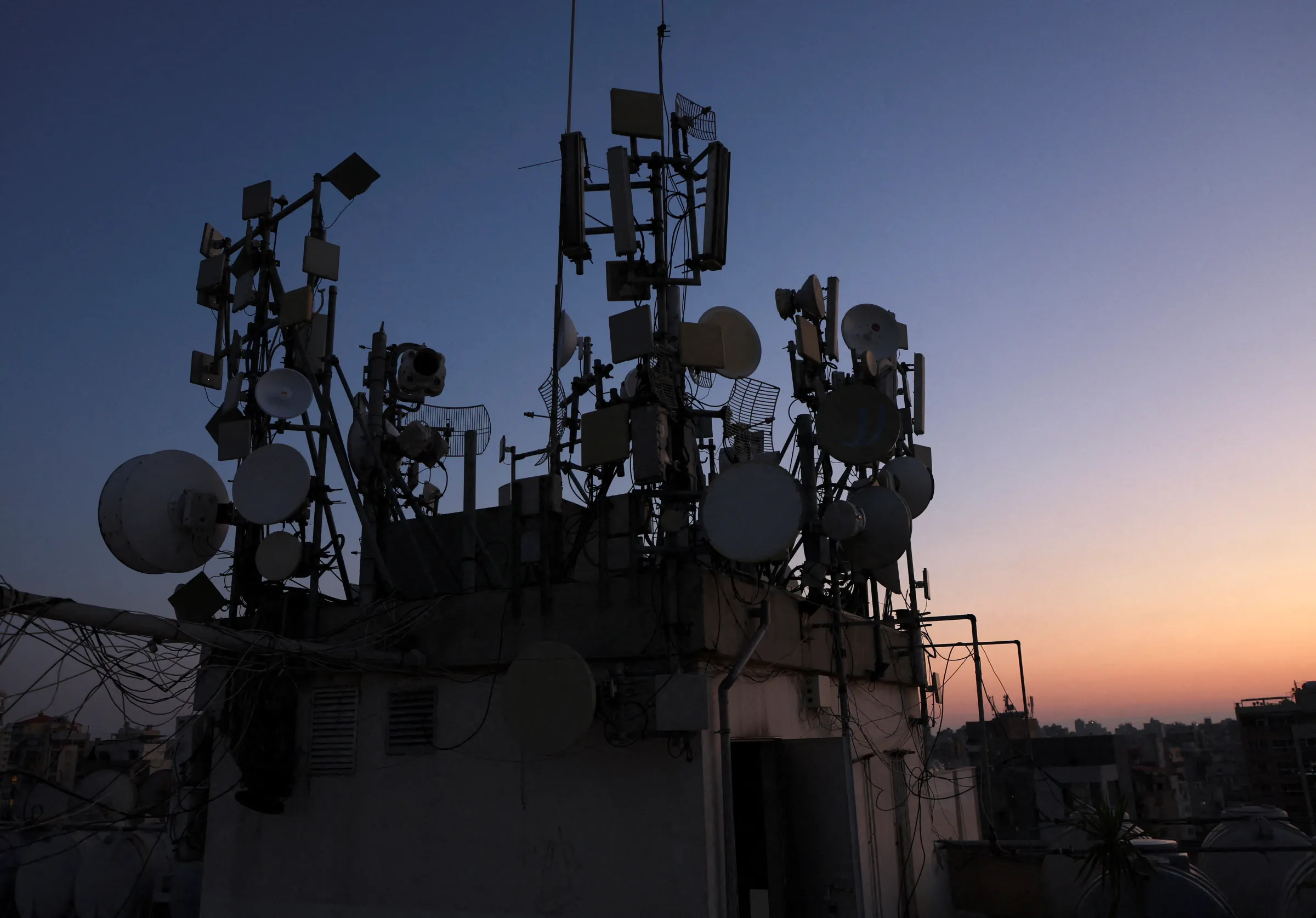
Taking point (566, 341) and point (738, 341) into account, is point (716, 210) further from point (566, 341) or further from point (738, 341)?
point (566, 341)

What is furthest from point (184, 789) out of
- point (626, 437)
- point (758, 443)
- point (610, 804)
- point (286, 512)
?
point (758, 443)

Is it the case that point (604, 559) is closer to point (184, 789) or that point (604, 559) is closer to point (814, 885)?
point (814, 885)

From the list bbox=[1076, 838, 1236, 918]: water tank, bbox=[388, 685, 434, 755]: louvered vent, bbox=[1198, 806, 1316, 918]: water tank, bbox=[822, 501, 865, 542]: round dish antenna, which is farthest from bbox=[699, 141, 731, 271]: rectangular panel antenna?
bbox=[1198, 806, 1316, 918]: water tank

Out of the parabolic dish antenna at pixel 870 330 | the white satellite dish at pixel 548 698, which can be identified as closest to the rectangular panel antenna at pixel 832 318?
the parabolic dish antenna at pixel 870 330

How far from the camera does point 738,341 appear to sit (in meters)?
11.8

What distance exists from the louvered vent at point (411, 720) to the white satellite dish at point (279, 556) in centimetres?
213

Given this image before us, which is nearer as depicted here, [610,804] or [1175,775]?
[610,804]

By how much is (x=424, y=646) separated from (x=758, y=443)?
6757 millimetres

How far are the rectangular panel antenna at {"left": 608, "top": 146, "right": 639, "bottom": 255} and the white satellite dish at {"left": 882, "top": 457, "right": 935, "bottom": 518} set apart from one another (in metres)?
6.50

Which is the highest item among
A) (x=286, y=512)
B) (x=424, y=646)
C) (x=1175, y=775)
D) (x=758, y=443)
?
(x=758, y=443)

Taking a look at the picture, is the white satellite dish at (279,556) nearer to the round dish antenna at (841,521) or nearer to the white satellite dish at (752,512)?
the white satellite dish at (752,512)

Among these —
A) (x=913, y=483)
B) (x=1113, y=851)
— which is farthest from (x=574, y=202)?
(x=1113, y=851)

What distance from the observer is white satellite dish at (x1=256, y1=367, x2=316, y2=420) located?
39.5 feet

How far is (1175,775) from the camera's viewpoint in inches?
3883
